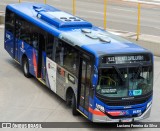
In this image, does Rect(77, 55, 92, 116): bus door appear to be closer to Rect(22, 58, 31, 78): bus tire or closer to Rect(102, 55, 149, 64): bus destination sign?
Rect(102, 55, 149, 64): bus destination sign

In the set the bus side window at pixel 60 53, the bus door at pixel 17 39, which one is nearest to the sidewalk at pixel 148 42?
the bus door at pixel 17 39

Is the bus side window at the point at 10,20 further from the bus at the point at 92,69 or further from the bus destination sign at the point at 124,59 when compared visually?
the bus destination sign at the point at 124,59

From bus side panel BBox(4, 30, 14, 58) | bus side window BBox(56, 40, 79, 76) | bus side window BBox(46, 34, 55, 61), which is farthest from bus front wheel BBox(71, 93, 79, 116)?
bus side panel BBox(4, 30, 14, 58)

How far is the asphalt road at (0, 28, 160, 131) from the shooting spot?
15.2m

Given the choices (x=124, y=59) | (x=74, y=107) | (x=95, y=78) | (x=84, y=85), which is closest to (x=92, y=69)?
(x=95, y=78)

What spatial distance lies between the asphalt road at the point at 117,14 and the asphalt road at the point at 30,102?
304 inches

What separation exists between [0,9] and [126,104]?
1799 centimetres

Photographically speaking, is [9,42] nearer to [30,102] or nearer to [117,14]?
[30,102]

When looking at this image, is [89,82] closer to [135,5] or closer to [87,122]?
[87,122]

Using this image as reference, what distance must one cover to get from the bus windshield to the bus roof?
51 cm

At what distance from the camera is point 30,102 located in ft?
54.2

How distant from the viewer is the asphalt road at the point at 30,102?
49.9 ft

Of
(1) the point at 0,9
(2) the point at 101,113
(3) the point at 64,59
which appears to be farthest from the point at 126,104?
(1) the point at 0,9

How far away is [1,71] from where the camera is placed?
65.6 feet
